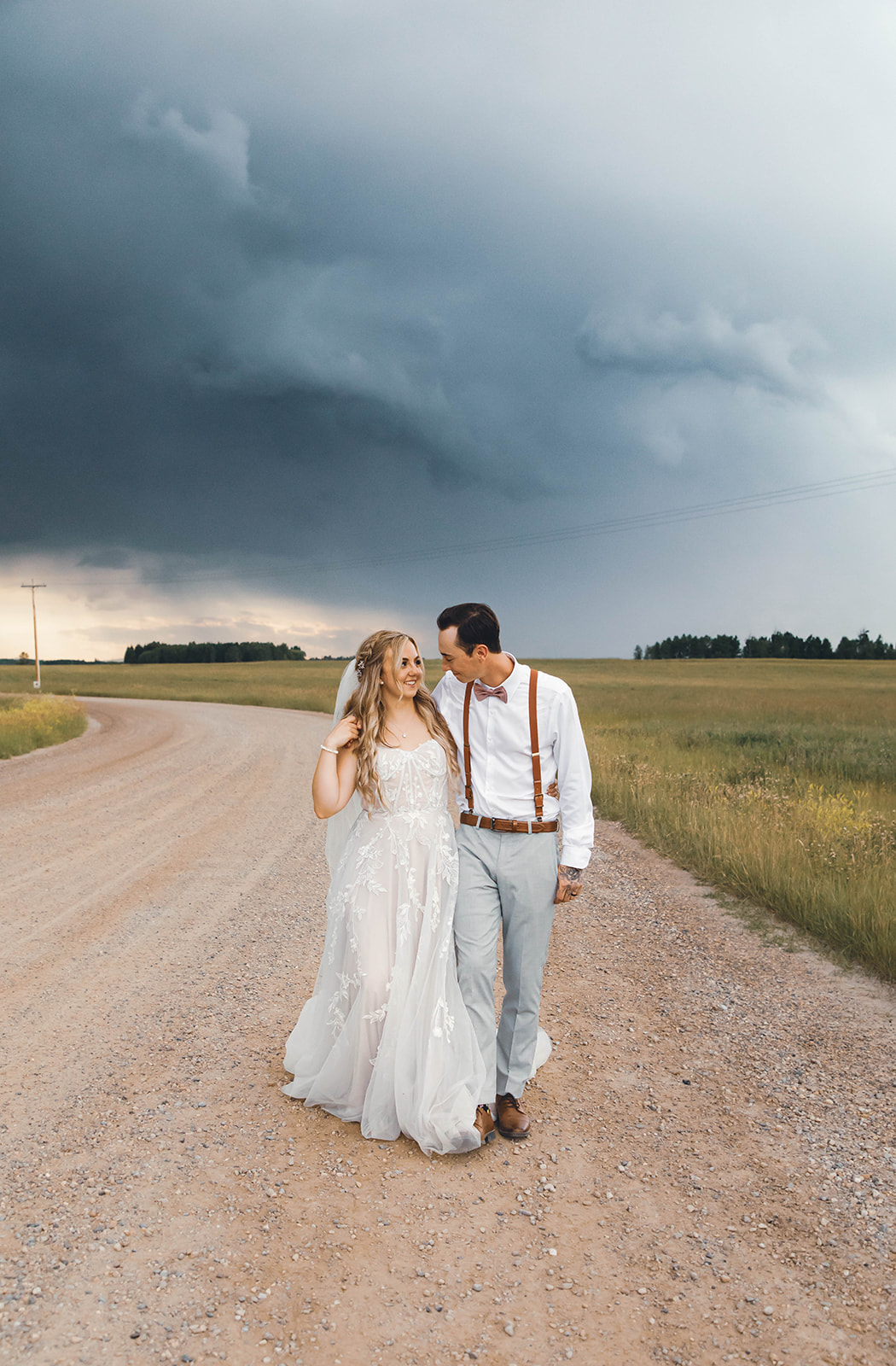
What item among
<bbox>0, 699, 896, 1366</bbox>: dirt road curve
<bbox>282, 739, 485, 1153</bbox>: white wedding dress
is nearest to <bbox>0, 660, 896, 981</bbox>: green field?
<bbox>0, 699, 896, 1366</bbox>: dirt road curve

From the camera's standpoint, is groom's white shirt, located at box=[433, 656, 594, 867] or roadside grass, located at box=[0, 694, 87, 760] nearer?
groom's white shirt, located at box=[433, 656, 594, 867]

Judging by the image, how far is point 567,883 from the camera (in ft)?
11.7

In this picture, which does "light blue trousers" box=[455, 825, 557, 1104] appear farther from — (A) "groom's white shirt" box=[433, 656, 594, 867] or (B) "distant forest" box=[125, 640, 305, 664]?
(B) "distant forest" box=[125, 640, 305, 664]

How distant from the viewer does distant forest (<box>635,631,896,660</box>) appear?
302 feet

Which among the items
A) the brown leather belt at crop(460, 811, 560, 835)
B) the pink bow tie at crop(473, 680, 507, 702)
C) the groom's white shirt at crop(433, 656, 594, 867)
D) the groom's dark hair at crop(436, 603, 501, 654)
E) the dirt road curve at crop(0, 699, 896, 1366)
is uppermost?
the groom's dark hair at crop(436, 603, 501, 654)

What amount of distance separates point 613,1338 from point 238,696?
3995 cm

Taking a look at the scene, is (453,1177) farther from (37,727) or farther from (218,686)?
(218,686)

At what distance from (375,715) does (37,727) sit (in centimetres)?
2004

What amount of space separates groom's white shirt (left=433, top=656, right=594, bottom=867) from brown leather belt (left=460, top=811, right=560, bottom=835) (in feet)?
0.09

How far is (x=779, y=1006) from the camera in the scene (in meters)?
5.00

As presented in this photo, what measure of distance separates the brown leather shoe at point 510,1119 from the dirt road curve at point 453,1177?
0.20ft

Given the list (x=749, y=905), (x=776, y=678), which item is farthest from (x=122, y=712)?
(x=776, y=678)

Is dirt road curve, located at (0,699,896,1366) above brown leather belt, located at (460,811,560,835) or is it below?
below

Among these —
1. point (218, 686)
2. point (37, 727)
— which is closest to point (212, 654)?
point (218, 686)
